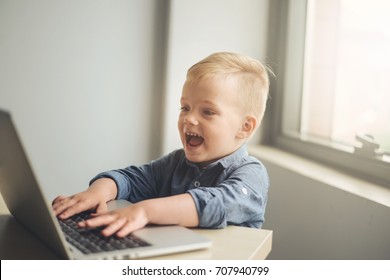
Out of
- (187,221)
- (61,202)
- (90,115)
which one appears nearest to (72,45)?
(90,115)

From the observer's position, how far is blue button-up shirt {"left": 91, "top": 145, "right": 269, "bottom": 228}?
0.92 meters

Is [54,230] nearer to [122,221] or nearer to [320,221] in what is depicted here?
[122,221]

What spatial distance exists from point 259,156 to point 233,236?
100cm

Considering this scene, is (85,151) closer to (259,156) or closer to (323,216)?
(259,156)

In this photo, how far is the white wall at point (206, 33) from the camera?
197 cm

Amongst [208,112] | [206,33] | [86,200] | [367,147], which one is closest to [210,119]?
[208,112]

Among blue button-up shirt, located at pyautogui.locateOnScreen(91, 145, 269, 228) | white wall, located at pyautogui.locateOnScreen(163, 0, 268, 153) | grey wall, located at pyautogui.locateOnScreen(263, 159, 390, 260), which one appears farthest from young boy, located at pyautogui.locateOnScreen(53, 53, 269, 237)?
white wall, located at pyautogui.locateOnScreen(163, 0, 268, 153)

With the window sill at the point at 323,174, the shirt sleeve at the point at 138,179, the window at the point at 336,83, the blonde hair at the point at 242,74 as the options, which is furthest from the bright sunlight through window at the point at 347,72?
the shirt sleeve at the point at 138,179

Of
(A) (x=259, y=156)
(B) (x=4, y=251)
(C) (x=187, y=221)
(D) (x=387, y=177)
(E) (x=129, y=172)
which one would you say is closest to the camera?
(B) (x=4, y=251)

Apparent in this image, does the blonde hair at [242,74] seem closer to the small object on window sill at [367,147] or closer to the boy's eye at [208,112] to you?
→ the boy's eye at [208,112]

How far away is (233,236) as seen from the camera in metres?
0.86

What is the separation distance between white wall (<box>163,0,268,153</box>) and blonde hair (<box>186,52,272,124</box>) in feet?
2.51

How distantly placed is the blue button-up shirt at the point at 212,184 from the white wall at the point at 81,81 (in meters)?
0.78

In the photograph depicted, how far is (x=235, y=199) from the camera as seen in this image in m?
0.97
